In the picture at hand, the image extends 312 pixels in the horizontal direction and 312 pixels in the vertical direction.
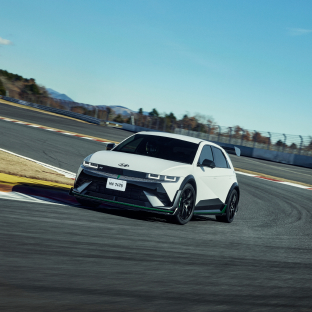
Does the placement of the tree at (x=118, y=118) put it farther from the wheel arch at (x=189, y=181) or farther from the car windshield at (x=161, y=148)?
the wheel arch at (x=189, y=181)

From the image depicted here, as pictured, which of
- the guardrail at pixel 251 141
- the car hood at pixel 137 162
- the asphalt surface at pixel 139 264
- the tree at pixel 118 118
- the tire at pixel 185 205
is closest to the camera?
the asphalt surface at pixel 139 264

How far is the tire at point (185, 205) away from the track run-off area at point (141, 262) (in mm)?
161

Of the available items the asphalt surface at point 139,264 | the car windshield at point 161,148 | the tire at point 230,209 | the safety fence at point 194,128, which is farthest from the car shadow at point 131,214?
the safety fence at point 194,128

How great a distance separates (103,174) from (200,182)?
1.70 m

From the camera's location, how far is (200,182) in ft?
26.6

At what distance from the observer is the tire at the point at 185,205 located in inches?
294

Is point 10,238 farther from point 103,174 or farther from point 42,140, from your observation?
point 42,140

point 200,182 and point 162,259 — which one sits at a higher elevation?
point 200,182

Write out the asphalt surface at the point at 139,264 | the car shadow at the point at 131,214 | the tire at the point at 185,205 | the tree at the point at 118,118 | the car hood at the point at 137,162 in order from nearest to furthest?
the asphalt surface at the point at 139,264 → the car hood at the point at 137,162 → the tire at the point at 185,205 → the car shadow at the point at 131,214 → the tree at the point at 118,118

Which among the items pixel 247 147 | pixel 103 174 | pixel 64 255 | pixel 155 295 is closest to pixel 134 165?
pixel 103 174

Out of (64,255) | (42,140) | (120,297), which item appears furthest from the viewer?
(42,140)

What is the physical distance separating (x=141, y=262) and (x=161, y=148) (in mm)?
3745

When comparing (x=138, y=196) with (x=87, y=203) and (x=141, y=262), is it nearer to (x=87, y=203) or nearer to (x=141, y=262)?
(x=87, y=203)

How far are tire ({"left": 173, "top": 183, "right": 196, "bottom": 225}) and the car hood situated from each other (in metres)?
0.38
